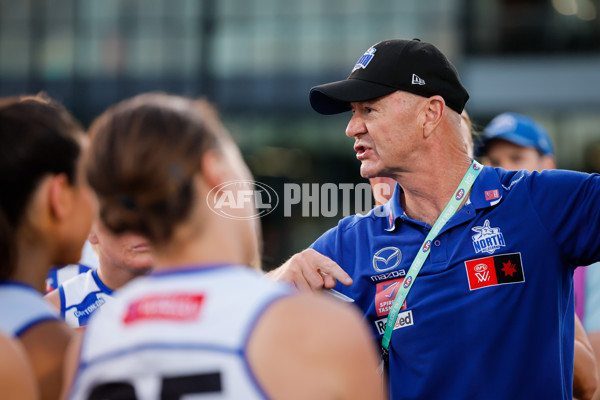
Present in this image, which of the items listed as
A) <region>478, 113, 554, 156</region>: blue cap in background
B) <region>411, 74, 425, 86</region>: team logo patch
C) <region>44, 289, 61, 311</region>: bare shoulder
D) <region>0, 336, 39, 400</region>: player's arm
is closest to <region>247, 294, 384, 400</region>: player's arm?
<region>0, 336, 39, 400</region>: player's arm

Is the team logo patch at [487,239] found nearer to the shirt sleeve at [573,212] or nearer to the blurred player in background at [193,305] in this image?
the shirt sleeve at [573,212]

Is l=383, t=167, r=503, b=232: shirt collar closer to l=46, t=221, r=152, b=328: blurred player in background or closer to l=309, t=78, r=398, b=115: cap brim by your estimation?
l=309, t=78, r=398, b=115: cap brim

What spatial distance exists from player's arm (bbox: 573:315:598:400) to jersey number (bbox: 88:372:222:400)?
2.29 metres

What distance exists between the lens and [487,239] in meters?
2.99

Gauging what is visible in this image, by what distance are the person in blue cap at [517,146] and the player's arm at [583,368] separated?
1.89 m

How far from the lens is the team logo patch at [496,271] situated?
2.90m

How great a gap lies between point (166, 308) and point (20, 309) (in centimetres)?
64

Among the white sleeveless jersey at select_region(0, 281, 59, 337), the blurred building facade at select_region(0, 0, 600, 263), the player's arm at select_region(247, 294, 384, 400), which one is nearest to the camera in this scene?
the player's arm at select_region(247, 294, 384, 400)

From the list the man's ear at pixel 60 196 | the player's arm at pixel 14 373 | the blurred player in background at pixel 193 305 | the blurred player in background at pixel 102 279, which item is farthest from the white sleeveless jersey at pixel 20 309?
the blurred player in background at pixel 102 279

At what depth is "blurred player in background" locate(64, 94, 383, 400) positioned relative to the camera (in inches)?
59.8

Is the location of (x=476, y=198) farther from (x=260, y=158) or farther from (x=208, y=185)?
(x=260, y=158)

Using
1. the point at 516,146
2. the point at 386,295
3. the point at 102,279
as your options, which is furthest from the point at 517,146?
the point at 102,279

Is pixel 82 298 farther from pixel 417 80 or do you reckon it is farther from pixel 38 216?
pixel 417 80

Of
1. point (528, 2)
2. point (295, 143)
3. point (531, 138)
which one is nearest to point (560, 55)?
point (528, 2)
